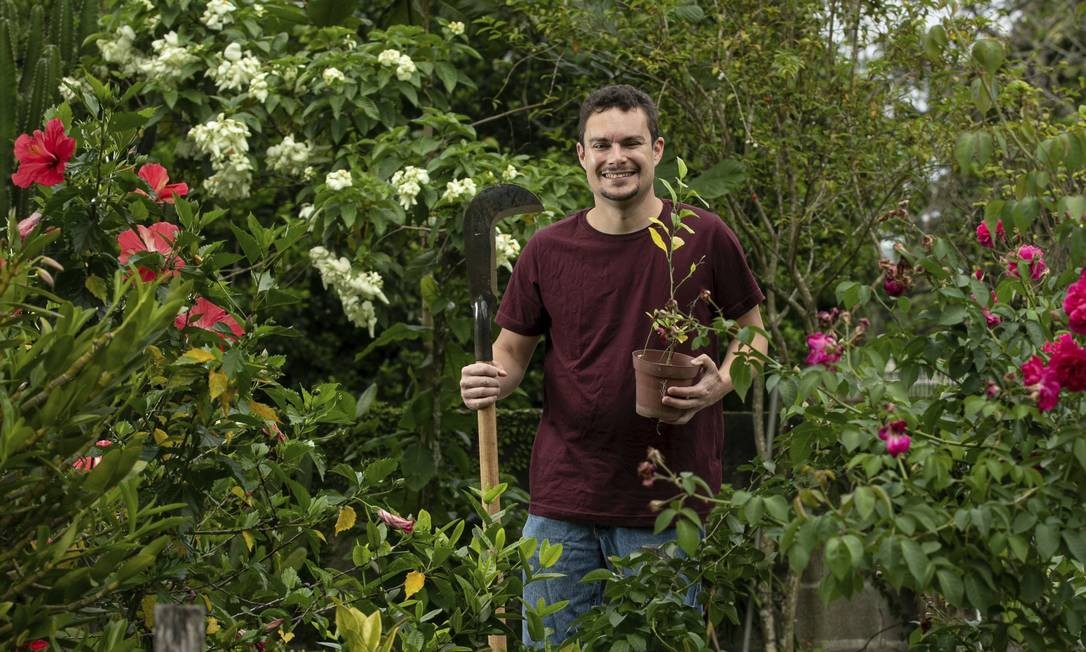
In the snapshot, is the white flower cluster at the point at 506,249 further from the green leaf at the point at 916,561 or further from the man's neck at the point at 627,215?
the green leaf at the point at 916,561

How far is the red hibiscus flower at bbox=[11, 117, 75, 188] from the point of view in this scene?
268 centimetres

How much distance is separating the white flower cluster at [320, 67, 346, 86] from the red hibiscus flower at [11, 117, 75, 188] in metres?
2.02

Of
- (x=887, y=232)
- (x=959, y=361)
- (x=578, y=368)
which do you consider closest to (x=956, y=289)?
(x=959, y=361)

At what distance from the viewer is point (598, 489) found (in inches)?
121

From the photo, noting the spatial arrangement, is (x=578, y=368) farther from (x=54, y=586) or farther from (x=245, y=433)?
(x=54, y=586)

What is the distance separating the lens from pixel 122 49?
5148 millimetres

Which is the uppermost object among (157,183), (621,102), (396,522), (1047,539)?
(621,102)

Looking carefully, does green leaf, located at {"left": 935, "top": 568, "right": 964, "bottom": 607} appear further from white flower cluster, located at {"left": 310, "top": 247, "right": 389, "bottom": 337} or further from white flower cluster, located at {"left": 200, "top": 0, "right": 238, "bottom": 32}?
white flower cluster, located at {"left": 200, "top": 0, "right": 238, "bottom": 32}

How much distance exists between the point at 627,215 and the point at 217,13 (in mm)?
2463

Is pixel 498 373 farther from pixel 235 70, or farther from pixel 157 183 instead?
pixel 235 70

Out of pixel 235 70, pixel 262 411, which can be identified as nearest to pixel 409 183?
pixel 235 70

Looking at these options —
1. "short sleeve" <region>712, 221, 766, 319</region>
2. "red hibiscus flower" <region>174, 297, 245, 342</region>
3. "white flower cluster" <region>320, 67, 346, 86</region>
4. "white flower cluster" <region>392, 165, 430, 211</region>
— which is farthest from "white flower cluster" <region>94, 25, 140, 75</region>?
"short sleeve" <region>712, 221, 766, 319</region>

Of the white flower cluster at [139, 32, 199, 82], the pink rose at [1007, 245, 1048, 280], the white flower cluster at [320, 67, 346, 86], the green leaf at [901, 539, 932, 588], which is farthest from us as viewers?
the white flower cluster at [139, 32, 199, 82]

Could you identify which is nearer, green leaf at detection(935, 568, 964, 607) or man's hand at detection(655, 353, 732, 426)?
green leaf at detection(935, 568, 964, 607)
